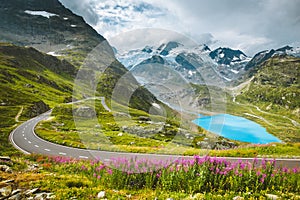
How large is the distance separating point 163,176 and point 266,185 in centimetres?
563

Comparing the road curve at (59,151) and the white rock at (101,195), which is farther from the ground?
the white rock at (101,195)

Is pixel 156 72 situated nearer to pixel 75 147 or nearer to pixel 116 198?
pixel 116 198

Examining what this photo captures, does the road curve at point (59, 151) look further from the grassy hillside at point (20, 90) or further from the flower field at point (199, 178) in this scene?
the flower field at point (199, 178)

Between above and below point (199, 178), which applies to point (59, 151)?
below

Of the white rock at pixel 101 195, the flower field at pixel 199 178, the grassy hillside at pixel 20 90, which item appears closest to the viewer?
the white rock at pixel 101 195

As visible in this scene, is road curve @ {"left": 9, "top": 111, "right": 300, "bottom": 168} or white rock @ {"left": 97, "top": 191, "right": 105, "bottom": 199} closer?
white rock @ {"left": 97, "top": 191, "right": 105, "bottom": 199}

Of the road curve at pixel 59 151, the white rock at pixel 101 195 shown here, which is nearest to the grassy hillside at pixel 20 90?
the road curve at pixel 59 151

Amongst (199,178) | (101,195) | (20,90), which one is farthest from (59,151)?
(20,90)

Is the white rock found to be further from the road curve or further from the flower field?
the road curve

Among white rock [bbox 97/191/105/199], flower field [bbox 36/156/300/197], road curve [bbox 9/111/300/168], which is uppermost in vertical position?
flower field [bbox 36/156/300/197]

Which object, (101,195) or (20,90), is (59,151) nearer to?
(101,195)

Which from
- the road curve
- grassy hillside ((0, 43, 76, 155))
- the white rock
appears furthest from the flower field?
grassy hillside ((0, 43, 76, 155))

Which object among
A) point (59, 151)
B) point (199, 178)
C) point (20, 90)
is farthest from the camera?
point (20, 90)

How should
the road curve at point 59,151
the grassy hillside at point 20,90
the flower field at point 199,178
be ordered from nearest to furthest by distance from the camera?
the flower field at point 199,178 < the road curve at point 59,151 < the grassy hillside at point 20,90
